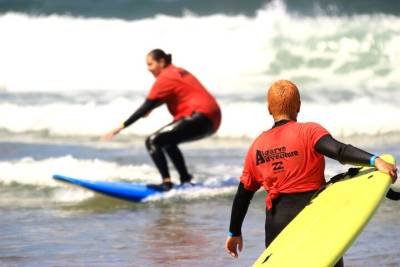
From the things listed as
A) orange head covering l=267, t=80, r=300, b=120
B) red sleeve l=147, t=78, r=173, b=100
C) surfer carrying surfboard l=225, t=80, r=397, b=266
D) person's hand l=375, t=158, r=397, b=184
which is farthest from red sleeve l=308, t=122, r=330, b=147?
red sleeve l=147, t=78, r=173, b=100

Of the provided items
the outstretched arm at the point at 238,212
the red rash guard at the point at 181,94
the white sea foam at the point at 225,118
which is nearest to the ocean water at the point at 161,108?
the white sea foam at the point at 225,118

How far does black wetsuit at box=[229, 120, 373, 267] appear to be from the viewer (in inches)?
152

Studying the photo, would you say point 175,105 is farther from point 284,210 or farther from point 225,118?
point 225,118

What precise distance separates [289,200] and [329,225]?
244 millimetres

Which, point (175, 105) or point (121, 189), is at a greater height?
point (175, 105)

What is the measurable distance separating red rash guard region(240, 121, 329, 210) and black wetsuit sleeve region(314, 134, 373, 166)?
0.05m

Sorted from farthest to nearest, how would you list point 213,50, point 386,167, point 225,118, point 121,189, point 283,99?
point 213,50 < point 225,118 < point 121,189 < point 283,99 < point 386,167

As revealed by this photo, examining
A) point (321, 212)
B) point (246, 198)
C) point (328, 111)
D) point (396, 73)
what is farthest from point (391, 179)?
point (396, 73)

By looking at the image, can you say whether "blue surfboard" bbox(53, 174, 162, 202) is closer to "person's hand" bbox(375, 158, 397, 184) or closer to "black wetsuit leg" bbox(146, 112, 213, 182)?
"black wetsuit leg" bbox(146, 112, 213, 182)

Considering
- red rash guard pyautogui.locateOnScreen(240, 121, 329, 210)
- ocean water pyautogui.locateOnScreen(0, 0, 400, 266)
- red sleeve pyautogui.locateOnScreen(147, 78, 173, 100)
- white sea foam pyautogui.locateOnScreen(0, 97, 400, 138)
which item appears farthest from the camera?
white sea foam pyautogui.locateOnScreen(0, 97, 400, 138)

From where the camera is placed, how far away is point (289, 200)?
13.3ft

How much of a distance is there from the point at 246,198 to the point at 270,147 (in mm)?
283

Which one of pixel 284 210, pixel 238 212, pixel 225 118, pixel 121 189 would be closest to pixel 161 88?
pixel 121 189

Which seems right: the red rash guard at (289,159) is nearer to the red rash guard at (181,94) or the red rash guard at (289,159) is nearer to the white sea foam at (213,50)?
the red rash guard at (181,94)
